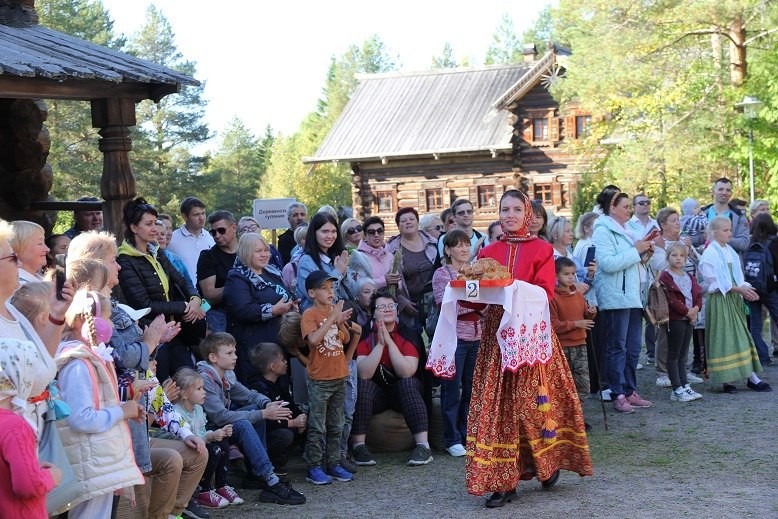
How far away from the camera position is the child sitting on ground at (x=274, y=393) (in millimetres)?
7469

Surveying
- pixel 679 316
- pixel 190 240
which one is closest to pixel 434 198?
pixel 679 316

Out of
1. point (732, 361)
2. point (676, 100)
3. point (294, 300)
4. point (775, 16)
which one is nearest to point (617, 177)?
point (676, 100)

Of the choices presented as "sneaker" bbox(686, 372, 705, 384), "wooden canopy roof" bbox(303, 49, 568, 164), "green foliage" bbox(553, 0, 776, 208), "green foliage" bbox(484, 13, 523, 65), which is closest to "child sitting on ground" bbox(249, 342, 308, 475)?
"sneaker" bbox(686, 372, 705, 384)

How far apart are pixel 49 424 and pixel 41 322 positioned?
44cm

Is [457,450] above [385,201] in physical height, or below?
below

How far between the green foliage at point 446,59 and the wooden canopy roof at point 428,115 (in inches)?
1607

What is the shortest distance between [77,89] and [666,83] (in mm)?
19446

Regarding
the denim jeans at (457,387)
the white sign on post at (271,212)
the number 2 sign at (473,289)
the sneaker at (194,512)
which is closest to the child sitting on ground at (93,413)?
the sneaker at (194,512)

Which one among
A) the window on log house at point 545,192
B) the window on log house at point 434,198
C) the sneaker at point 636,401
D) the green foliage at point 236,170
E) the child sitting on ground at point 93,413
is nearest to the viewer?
the child sitting on ground at point 93,413

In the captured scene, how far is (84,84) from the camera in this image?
326 inches

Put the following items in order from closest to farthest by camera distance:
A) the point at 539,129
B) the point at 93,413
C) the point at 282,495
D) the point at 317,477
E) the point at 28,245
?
the point at 93,413
the point at 28,245
the point at 282,495
the point at 317,477
the point at 539,129

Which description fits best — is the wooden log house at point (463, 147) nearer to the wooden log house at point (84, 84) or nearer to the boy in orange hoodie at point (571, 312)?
the wooden log house at point (84, 84)

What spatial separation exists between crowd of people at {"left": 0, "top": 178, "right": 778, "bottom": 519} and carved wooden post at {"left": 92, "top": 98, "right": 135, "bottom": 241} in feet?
0.83

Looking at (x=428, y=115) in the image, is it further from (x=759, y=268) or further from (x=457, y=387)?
(x=457, y=387)
